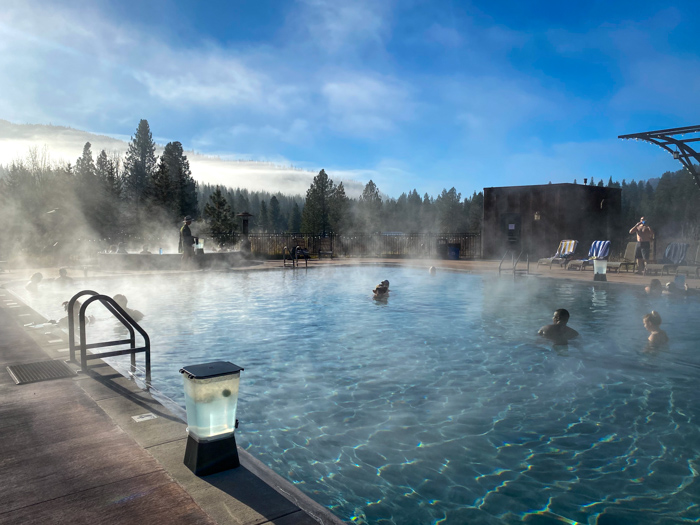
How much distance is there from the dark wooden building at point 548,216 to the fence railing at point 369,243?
2154mm

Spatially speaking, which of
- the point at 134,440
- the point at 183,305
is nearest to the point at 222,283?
the point at 183,305

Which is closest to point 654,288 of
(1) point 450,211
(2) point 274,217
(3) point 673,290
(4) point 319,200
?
(3) point 673,290

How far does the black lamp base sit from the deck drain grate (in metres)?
2.43

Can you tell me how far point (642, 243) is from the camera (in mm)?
14898

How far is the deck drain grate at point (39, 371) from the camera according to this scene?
4.20 metres

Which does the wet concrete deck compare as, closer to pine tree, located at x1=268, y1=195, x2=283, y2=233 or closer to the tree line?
the tree line

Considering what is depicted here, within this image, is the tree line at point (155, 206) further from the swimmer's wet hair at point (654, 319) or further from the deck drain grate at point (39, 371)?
the swimmer's wet hair at point (654, 319)

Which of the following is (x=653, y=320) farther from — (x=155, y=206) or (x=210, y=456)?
(x=155, y=206)

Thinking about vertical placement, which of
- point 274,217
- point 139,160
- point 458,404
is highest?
point 139,160

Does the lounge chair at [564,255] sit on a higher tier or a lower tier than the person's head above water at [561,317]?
higher

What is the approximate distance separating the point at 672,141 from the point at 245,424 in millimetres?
12693

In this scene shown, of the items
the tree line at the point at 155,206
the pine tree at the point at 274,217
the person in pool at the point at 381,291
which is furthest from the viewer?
the pine tree at the point at 274,217

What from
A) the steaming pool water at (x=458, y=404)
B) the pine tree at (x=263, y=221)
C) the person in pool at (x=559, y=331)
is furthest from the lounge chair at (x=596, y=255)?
the pine tree at (x=263, y=221)

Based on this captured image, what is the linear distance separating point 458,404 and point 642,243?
43.4ft
